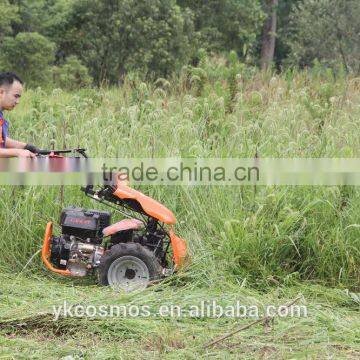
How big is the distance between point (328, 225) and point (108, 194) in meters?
1.71

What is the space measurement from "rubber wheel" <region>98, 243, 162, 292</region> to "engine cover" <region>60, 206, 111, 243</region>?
0.68ft

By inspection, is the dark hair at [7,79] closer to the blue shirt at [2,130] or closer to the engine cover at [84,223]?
the blue shirt at [2,130]

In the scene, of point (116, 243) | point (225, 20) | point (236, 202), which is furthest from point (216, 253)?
point (225, 20)

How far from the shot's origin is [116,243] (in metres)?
5.20

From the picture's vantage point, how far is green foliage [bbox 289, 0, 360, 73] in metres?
17.3

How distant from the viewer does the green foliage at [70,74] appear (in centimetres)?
1528

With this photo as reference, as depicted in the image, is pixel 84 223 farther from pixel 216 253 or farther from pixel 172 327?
pixel 172 327

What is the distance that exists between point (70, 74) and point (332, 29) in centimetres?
705

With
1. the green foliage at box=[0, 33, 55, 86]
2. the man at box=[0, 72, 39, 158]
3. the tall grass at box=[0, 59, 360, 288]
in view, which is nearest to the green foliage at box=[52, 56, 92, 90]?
the green foliage at box=[0, 33, 55, 86]

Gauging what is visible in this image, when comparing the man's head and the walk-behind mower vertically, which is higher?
the man's head

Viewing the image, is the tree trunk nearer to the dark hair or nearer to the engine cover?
the dark hair

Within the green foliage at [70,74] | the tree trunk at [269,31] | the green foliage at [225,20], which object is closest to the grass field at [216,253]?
the green foliage at [70,74]

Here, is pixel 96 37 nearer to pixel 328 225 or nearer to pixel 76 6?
pixel 76 6

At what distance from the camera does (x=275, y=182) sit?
5574 millimetres
